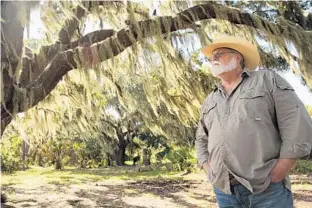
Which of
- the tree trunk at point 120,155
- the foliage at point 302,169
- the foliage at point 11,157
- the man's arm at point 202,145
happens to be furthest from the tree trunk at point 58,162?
the man's arm at point 202,145

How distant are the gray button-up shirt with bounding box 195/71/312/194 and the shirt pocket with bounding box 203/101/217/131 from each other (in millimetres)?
41

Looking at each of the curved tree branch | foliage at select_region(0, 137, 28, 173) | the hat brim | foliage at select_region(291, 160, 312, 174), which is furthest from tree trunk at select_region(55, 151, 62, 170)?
the hat brim

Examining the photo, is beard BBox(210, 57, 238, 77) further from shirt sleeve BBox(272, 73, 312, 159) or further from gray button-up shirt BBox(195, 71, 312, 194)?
shirt sleeve BBox(272, 73, 312, 159)

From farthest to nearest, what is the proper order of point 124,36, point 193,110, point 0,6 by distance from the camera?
point 193,110 < point 124,36 < point 0,6

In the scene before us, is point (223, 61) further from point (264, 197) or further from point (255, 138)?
point (264, 197)

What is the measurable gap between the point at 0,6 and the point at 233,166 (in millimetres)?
2239

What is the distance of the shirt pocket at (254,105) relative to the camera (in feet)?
4.63

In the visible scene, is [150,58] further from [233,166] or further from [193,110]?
[233,166]

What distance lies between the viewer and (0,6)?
2.89 meters

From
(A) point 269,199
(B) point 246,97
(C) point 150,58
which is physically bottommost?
(A) point 269,199

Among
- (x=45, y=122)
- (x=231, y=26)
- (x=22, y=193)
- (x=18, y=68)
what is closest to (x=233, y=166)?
(x=18, y=68)

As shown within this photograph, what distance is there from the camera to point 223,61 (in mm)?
1597

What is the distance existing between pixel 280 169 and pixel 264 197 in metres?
0.12

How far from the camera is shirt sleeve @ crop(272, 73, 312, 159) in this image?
1.35m
